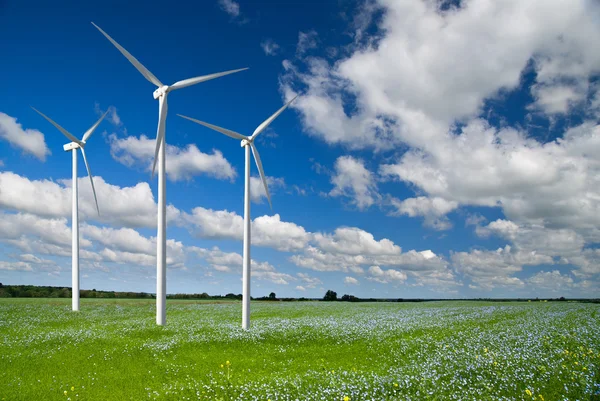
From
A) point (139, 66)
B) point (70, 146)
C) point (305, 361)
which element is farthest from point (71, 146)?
point (305, 361)

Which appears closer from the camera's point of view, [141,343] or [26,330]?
[141,343]

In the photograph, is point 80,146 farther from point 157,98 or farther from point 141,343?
point 141,343

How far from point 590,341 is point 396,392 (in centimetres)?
1296

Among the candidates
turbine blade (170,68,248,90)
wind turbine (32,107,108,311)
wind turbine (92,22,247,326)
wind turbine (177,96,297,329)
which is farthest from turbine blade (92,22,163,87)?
wind turbine (32,107,108,311)

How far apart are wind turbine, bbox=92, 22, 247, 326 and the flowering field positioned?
7.43 feet

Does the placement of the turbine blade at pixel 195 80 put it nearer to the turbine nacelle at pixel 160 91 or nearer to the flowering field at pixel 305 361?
the turbine nacelle at pixel 160 91

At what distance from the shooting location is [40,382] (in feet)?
56.4

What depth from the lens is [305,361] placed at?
20.0 meters

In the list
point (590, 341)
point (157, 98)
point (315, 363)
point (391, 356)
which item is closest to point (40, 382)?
point (315, 363)

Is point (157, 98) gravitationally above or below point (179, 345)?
above

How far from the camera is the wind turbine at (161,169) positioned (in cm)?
2659

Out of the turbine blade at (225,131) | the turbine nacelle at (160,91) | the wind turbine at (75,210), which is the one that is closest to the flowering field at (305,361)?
the wind turbine at (75,210)

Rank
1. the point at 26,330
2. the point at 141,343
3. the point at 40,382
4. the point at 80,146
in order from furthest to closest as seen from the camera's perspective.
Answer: the point at 80,146
the point at 26,330
the point at 141,343
the point at 40,382

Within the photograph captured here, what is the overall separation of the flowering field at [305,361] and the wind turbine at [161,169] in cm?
226
